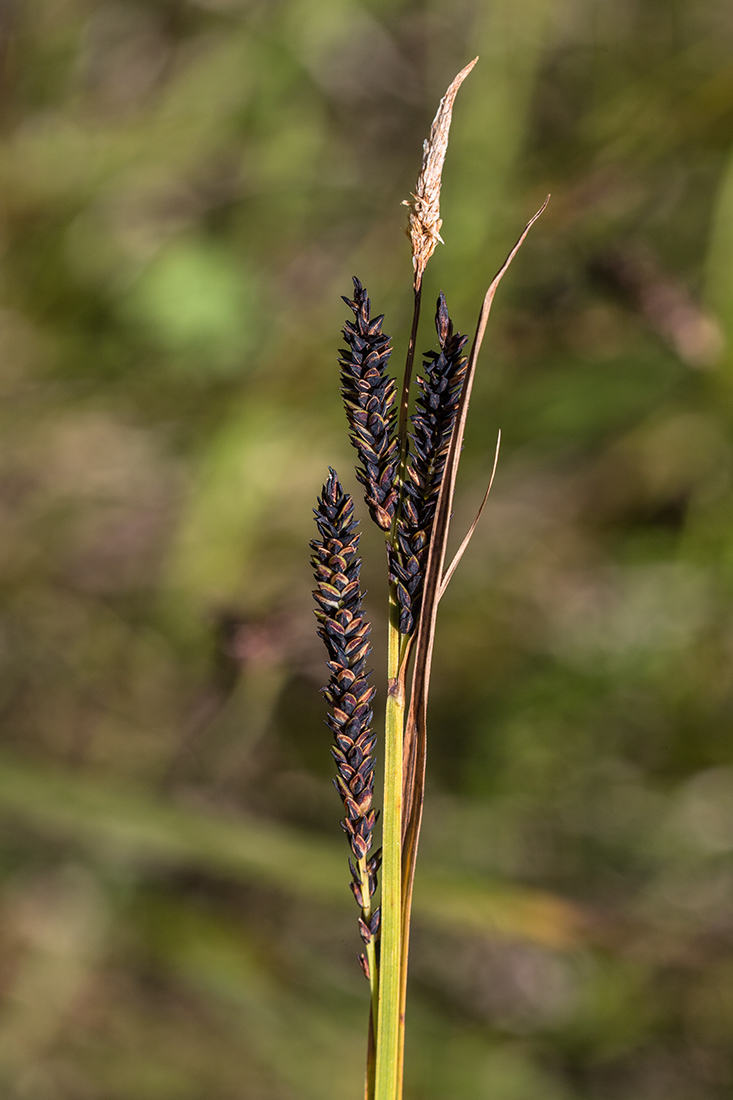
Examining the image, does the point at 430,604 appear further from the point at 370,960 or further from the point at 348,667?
the point at 370,960

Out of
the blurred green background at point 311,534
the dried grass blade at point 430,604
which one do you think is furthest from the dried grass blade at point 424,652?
the blurred green background at point 311,534

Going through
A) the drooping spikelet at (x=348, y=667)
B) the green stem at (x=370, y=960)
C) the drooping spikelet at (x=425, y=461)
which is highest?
the drooping spikelet at (x=425, y=461)

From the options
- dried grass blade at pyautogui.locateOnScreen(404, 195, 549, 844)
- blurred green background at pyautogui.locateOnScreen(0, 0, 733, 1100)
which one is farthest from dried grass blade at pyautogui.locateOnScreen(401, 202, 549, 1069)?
blurred green background at pyautogui.locateOnScreen(0, 0, 733, 1100)

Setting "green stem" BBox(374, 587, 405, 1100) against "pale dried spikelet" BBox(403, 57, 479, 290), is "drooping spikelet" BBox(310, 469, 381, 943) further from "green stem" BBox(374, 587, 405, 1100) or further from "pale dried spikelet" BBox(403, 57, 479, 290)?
"pale dried spikelet" BBox(403, 57, 479, 290)

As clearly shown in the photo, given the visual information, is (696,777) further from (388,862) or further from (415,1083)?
(388,862)

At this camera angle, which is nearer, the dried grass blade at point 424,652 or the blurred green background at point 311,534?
the dried grass blade at point 424,652

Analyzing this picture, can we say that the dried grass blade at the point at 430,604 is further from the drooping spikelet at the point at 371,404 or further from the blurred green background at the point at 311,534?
the blurred green background at the point at 311,534
